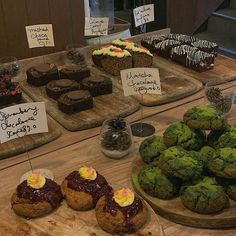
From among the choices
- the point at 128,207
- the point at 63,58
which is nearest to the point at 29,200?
the point at 128,207

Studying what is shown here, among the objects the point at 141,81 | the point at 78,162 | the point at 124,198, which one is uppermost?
the point at 141,81

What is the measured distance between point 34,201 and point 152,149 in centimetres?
38

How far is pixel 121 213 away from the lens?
96cm

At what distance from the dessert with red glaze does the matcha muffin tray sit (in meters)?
0.78

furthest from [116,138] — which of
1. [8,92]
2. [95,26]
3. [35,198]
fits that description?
[95,26]

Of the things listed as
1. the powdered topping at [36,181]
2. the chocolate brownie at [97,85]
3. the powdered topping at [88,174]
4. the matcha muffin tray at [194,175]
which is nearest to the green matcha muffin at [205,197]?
the matcha muffin tray at [194,175]

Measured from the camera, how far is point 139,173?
3.82 feet

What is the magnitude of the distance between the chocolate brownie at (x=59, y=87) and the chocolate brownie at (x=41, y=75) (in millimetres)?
95

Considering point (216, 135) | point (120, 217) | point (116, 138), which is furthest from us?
point (116, 138)

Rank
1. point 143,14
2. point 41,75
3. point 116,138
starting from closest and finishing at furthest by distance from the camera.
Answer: point 116,138 < point 41,75 < point 143,14

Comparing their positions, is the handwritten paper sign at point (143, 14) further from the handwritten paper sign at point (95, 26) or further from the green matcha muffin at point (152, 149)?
the green matcha muffin at point (152, 149)

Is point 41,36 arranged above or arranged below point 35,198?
above

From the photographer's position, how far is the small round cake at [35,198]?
3.34ft

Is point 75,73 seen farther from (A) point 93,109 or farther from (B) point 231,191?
(B) point 231,191
